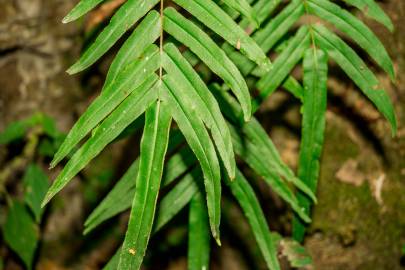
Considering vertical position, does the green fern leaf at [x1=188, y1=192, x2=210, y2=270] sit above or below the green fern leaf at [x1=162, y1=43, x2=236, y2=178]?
below

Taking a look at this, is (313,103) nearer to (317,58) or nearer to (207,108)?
(317,58)

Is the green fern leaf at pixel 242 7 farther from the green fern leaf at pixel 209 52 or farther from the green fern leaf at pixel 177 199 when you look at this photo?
the green fern leaf at pixel 177 199

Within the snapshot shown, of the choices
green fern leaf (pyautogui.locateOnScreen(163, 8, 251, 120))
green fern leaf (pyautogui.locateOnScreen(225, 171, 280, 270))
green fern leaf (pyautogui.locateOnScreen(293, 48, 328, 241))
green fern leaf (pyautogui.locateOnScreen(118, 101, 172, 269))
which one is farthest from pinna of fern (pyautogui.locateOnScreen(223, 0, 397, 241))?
green fern leaf (pyautogui.locateOnScreen(118, 101, 172, 269))

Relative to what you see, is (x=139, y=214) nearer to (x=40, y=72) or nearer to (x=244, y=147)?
(x=244, y=147)

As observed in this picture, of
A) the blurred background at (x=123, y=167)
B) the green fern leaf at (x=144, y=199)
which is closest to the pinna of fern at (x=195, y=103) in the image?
the green fern leaf at (x=144, y=199)

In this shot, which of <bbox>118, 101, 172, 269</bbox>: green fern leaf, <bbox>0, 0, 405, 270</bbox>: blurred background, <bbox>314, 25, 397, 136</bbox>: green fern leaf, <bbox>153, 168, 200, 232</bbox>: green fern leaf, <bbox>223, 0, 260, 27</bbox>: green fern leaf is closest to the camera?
<bbox>118, 101, 172, 269</bbox>: green fern leaf

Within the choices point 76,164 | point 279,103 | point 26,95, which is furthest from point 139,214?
point 26,95

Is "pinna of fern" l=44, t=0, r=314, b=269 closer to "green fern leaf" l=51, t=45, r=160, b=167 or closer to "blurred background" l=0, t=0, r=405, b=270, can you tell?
"green fern leaf" l=51, t=45, r=160, b=167

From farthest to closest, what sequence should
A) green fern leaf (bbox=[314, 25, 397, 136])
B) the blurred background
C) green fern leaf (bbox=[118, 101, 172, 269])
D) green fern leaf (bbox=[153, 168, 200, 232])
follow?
the blurred background → green fern leaf (bbox=[153, 168, 200, 232]) → green fern leaf (bbox=[314, 25, 397, 136]) → green fern leaf (bbox=[118, 101, 172, 269])
